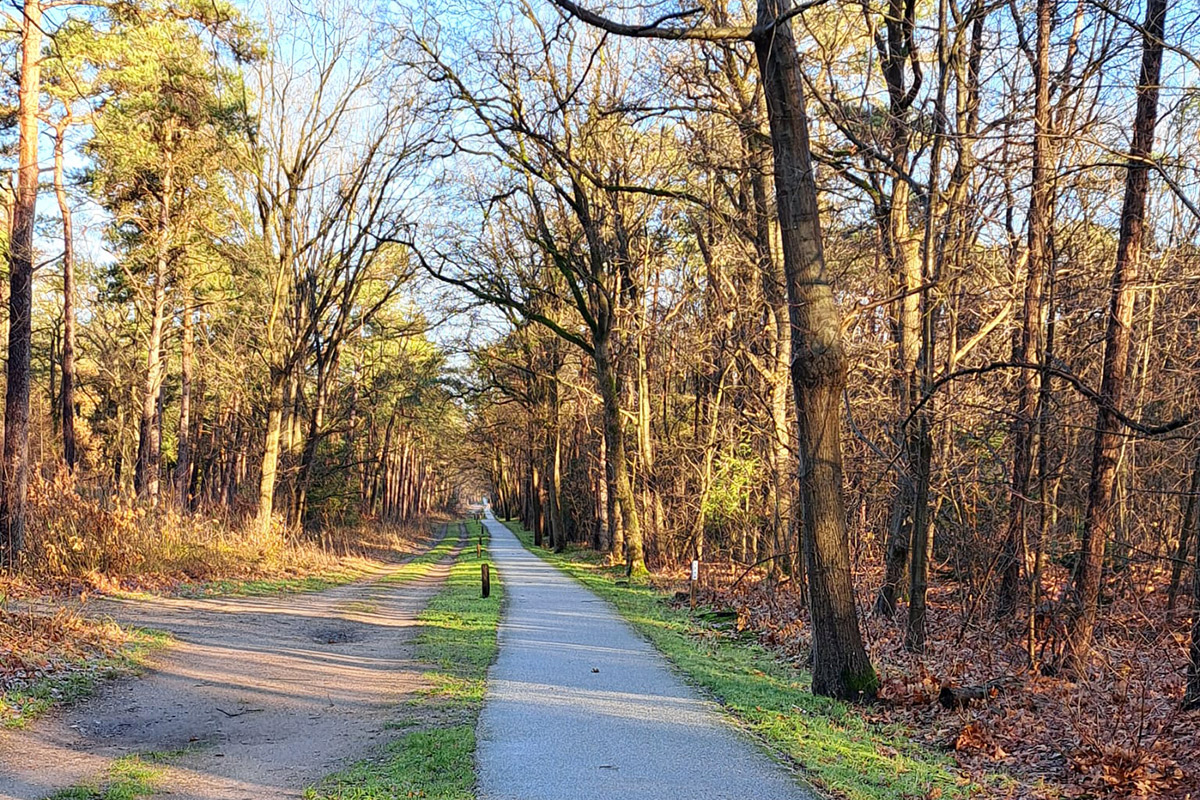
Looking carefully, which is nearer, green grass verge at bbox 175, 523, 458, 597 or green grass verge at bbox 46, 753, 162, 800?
green grass verge at bbox 46, 753, 162, 800

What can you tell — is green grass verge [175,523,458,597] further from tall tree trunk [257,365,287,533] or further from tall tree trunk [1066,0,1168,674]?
tall tree trunk [1066,0,1168,674]

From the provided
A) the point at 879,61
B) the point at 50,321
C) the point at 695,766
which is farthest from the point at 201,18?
the point at 50,321

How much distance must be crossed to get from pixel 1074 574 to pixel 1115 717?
9.67ft

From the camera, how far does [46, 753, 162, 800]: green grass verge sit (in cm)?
569

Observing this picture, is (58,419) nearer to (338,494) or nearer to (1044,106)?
(338,494)

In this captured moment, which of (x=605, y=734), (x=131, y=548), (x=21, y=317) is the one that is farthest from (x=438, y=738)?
(x=21, y=317)

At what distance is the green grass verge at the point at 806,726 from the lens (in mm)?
5970

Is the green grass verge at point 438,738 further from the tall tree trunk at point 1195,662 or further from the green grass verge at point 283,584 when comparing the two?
the tall tree trunk at point 1195,662

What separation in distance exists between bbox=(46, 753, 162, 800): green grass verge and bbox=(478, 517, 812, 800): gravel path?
7.89ft

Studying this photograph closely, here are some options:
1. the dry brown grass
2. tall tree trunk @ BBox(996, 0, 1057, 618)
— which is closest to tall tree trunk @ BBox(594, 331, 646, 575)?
the dry brown grass

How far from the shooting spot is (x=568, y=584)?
21516 millimetres

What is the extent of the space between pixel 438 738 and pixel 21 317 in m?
11.6

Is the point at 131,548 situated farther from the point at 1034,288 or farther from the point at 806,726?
the point at 1034,288

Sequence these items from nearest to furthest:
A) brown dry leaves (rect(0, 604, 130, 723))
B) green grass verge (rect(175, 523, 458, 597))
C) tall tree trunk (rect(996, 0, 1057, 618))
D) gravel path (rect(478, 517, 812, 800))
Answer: gravel path (rect(478, 517, 812, 800)), brown dry leaves (rect(0, 604, 130, 723)), tall tree trunk (rect(996, 0, 1057, 618)), green grass verge (rect(175, 523, 458, 597))
